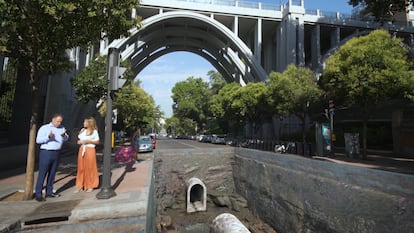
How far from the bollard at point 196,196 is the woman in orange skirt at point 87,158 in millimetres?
6301

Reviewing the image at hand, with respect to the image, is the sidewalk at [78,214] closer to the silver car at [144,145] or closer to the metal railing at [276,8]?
the silver car at [144,145]

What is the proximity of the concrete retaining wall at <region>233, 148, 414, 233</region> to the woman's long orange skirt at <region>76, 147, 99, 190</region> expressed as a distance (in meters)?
5.75

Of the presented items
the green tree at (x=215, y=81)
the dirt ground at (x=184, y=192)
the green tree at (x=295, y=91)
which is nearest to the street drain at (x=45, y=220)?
the dirt ground at (x=184, y=192)

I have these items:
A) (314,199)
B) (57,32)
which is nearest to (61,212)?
(57,32)

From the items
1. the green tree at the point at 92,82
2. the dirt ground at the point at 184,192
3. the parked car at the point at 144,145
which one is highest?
the green tree at the point at 92,82

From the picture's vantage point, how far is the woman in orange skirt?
Result: 21.5 ft

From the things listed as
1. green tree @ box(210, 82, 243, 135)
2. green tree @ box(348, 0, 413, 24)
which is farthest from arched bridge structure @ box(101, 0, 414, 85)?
green tree @ box(348, 0, 413, 24)

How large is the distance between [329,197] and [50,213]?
20.4 feet

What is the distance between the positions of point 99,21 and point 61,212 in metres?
4.10

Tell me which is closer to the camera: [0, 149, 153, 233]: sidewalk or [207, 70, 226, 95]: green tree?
[0, 149, 153, 233]: sidewalk

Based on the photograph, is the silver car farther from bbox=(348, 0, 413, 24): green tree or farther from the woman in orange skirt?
bbox=(348, 0, 413, 24): green tree

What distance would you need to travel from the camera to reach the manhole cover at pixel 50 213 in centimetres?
439

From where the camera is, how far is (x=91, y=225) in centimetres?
439

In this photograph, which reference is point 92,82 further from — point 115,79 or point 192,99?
point 192,99
